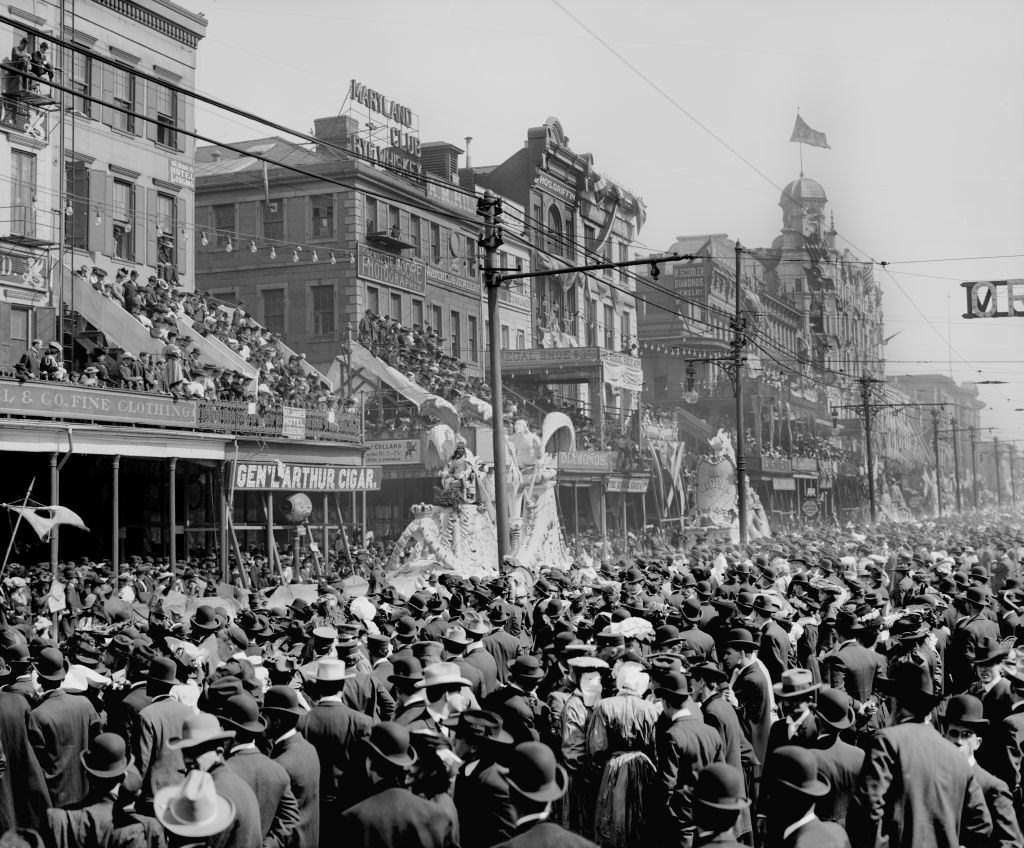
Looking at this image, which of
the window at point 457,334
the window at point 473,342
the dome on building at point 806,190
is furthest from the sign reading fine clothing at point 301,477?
the dome on building at point 806,190

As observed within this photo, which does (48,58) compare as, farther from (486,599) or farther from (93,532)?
(486,599)

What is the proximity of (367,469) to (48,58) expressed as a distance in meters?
12.8

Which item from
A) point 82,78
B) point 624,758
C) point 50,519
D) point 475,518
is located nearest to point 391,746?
point 624,758

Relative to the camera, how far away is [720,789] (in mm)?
5055

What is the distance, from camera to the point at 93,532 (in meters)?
28.7

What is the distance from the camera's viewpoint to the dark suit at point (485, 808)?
6172 millimetres

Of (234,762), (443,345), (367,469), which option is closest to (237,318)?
(367,469)

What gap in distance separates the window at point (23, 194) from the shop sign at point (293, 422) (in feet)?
25.0

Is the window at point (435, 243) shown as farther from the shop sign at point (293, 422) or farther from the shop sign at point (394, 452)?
the shop sign at point (293, 422)

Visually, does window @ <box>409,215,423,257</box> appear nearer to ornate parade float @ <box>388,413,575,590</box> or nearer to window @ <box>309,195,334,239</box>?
window @ <box>309,195,334,239</box>

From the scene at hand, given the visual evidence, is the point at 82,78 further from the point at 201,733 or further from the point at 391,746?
the point at 391,746

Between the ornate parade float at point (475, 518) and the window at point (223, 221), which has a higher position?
the window at point (223, 221)

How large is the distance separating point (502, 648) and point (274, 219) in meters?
35.4

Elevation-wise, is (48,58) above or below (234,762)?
above
